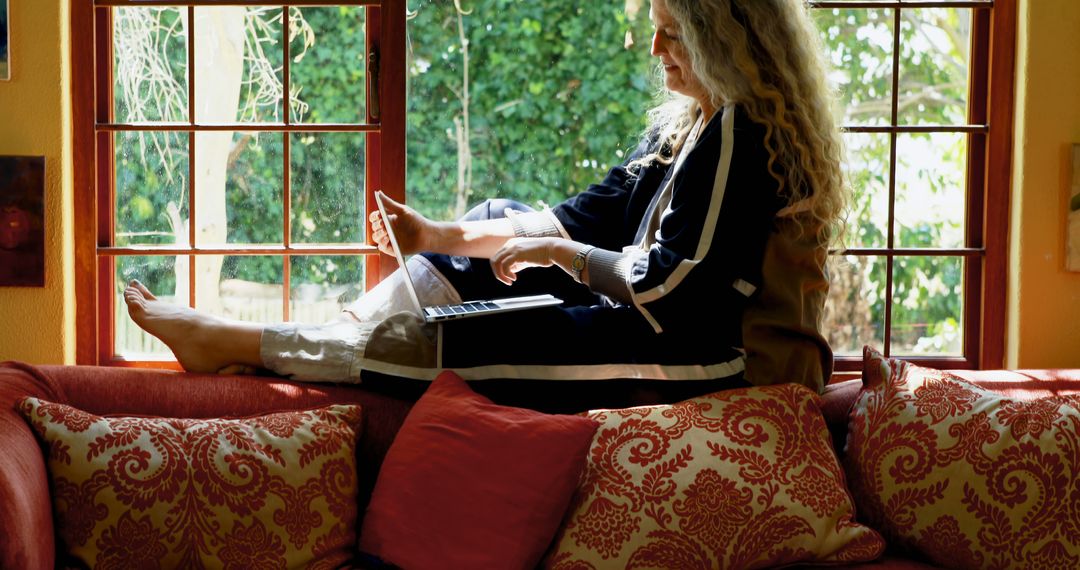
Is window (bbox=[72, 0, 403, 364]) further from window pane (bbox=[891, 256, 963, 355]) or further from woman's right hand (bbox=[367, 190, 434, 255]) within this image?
window pane (bbox=[891, 256, 963, 355])

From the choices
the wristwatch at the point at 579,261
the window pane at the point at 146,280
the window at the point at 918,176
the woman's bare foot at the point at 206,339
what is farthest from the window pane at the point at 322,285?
the wristwatch at the point at 579,261

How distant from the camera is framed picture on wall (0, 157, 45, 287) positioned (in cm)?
262

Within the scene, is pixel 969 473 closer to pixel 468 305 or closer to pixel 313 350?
pixel 468 305

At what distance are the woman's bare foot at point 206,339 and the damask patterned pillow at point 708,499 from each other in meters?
0.82

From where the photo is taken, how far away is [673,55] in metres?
2.36

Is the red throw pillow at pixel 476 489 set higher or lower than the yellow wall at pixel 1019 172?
lower

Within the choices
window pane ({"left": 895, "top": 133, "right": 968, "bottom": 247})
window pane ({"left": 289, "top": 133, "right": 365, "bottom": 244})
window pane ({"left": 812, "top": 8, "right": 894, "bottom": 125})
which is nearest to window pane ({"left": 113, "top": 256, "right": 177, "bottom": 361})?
window pane ({"left": 289, "top": 133, "right": 365, "bottom": 244})

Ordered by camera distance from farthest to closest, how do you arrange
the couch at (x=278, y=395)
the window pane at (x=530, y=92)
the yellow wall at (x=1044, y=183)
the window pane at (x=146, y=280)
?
the window pane at (x=530, y=92) → the window pane at (x=146, y=280) → the yellow wall at (x=1044, y=183) → the couch at (x=278, y=395)

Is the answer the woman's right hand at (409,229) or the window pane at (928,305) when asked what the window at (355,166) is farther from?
the woman's right hand at (409,229)

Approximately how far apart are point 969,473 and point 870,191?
1175 mm

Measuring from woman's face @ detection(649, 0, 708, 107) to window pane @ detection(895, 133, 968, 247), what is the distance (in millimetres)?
843

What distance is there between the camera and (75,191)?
272 cm

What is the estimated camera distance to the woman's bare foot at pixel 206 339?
90.4 inches

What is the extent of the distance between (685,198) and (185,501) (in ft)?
3.80
